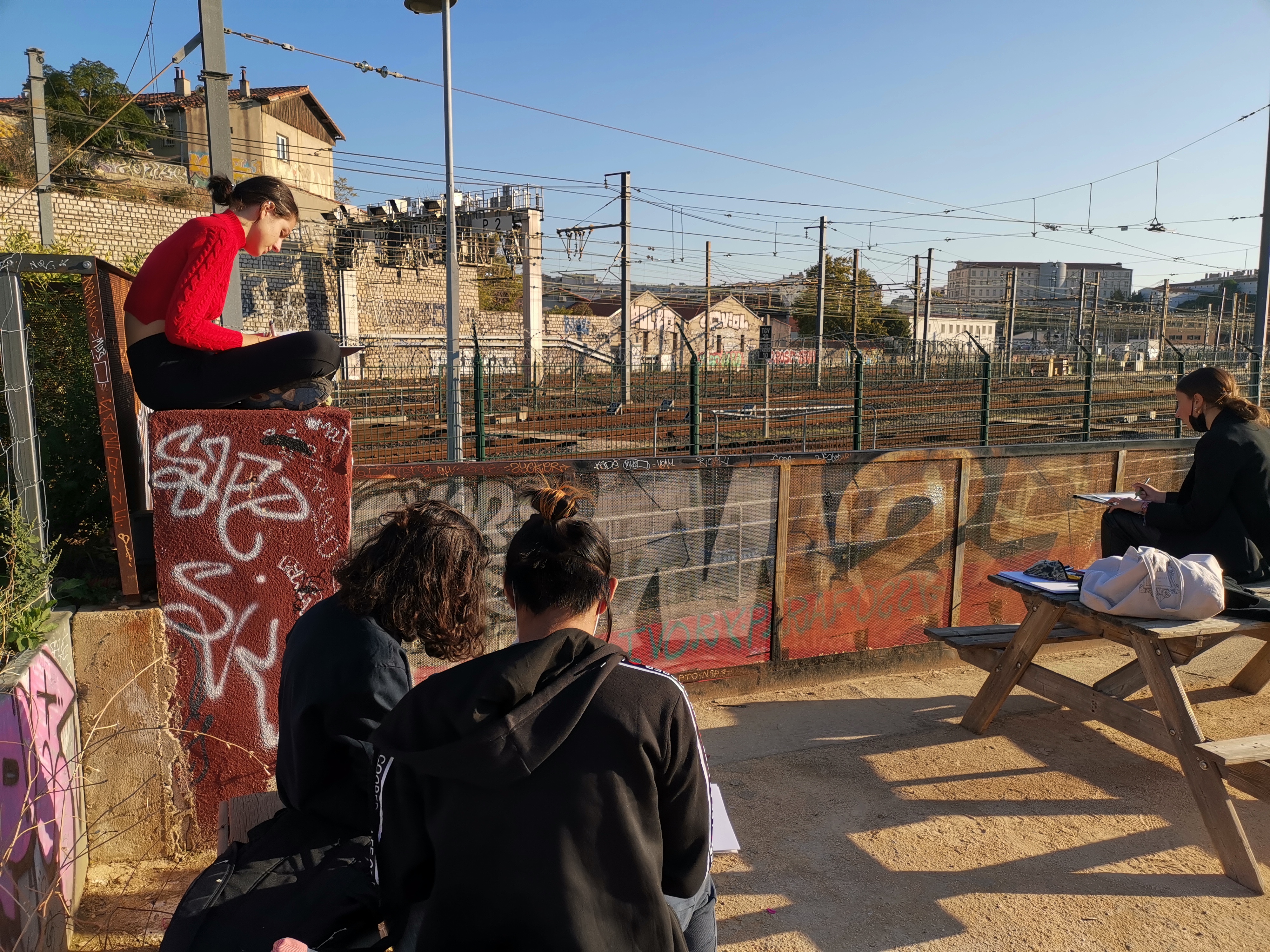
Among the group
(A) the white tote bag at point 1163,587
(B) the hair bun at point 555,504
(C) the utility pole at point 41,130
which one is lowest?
(A) the white tote bag at point 1163,587

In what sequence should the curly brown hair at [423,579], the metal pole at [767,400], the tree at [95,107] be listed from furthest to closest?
the tree at [95,107]
the metal pole at [767,400]
the curly brown hair at [423,579]

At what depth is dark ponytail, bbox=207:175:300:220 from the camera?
127 inches

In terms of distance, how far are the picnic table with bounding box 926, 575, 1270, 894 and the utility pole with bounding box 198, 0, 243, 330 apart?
4.93 m

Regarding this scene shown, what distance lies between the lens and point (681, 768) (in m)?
1.73

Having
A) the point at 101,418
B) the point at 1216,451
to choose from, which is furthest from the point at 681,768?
the point at 1216,451

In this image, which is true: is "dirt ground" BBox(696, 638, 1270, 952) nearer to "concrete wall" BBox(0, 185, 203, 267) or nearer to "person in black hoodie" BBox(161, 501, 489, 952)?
"person in black hoodie" BBox(161, 501, 489, 952)

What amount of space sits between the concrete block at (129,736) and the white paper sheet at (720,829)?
2364mm

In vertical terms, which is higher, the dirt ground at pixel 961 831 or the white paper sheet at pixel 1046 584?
the white paper sheet at pixel 1046 584

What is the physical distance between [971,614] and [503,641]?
3.59 m

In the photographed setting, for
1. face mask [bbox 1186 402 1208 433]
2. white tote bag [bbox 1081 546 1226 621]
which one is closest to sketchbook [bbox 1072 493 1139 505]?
face mask [bbox 1186 402 1208 433]

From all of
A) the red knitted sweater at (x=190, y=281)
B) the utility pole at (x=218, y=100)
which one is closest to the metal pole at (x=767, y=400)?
the utility pole at (x=218, y=100)

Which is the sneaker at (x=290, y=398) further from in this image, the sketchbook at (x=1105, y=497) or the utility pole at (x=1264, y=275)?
the utility pole at (x=1264, y=275)

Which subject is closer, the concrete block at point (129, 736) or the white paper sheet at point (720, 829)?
the white paper sheet at point (720, 829)

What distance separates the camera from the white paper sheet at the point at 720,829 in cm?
217
